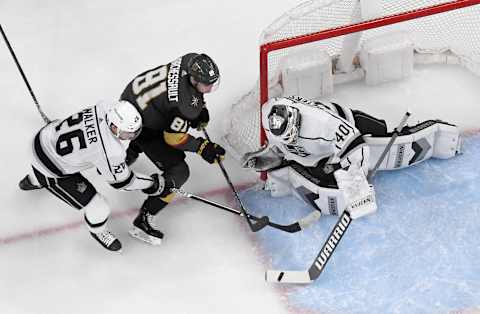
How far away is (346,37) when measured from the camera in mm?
4176

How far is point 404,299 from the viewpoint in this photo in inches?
136

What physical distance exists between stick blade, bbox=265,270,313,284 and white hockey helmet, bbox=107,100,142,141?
3.30 feet

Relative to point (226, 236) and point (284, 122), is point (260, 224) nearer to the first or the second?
point (226, 236)

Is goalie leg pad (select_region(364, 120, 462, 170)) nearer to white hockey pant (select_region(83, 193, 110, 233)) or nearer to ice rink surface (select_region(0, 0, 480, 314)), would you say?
ice rink surface (select_region(0, 0, 480, 314))

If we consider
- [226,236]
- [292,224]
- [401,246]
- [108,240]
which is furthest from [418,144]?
[108,240]

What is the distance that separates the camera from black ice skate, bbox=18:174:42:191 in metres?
3.99

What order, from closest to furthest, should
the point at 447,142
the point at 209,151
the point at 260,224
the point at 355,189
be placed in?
the point at 355,189 < the point at 209,151 < the point at 260,224 < the point at 447,142

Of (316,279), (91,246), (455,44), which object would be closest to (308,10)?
(455,44)

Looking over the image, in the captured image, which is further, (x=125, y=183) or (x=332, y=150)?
(x=332, y=150)

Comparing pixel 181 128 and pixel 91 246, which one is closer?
pixel 181 128

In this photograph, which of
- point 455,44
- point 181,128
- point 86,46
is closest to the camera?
point 181,128

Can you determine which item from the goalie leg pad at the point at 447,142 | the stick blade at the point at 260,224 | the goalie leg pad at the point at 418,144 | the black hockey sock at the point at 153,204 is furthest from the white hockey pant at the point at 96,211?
the goalie leg pad at the point at 447,142

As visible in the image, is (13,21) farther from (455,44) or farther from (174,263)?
(455,44)

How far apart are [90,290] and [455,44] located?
258 centimetres
